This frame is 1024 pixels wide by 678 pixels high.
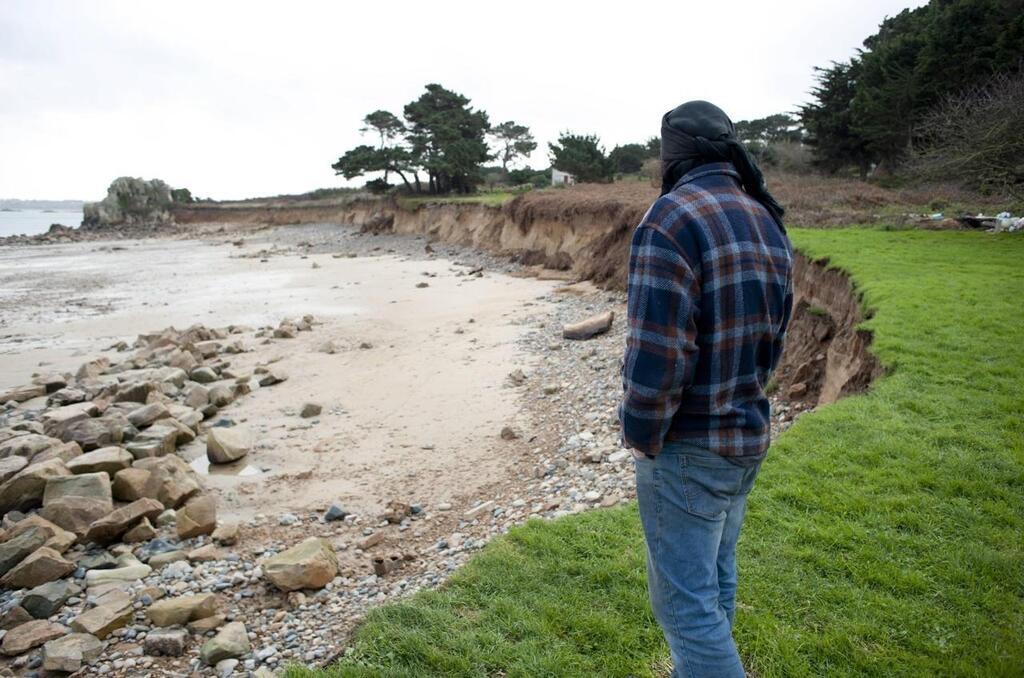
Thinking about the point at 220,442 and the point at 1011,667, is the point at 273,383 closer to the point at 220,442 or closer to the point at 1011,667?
the point at 220,442

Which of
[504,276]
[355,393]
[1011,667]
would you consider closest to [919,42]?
[504,276]

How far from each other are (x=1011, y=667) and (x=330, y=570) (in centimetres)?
482

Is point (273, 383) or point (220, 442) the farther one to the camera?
point (273, 383)

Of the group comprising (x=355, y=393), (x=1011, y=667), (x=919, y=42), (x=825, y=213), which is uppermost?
(x=919, y=42)

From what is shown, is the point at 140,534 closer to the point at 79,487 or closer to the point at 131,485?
the point at 131,485

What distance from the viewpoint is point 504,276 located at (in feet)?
88.3

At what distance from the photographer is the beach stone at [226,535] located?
6.52m

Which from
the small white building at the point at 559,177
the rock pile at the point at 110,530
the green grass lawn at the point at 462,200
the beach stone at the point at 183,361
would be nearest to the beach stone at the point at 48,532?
the rock pile at the point at 110,530

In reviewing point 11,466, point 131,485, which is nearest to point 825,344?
point 131,485

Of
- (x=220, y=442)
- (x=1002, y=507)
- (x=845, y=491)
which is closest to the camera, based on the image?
(x=1002, y=507)

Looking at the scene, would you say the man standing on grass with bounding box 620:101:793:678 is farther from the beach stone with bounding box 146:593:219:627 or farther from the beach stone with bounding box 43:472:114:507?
the beach stone with bounding box 43:472:114:507

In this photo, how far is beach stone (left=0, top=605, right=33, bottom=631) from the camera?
5133 millimetres

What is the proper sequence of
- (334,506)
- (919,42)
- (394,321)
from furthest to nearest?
1. (919,42)
2. (394,321)
3. (334,506)

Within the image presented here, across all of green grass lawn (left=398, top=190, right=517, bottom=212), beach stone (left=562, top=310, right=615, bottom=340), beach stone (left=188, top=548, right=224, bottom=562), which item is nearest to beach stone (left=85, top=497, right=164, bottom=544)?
beach stone (left=188, top=548, right=224, bottom=562)
